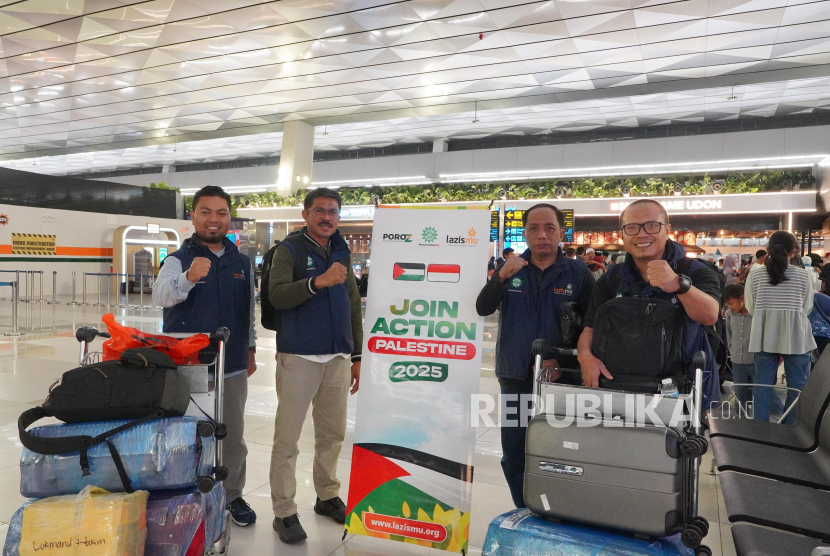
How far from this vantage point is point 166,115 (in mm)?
14664

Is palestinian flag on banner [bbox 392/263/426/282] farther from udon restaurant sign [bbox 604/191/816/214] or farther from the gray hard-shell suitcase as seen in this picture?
udon restaurant sign [bbox 604/191/816/214]

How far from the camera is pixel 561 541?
5.68ft

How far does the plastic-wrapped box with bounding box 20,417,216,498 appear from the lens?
1.89 meters

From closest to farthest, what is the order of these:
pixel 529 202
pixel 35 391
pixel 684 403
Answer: pixel 684 403 < pixel 35 391 < pixel 529 202

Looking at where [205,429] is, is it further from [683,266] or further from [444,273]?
[683,266]

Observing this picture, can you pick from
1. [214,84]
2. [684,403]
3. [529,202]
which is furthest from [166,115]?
[684,403]

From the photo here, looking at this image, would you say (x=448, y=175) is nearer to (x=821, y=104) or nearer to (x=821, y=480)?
(x=821, y=104)

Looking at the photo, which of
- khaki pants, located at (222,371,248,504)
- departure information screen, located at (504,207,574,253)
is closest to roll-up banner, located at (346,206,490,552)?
khaki pants, located at (222,371,248,504)

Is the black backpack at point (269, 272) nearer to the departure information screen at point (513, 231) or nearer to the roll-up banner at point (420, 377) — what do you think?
the roll-up banner at point (420, 377)

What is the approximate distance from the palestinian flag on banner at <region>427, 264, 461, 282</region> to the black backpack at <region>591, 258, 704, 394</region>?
0.63 meters

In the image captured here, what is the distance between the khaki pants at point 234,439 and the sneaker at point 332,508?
37 cm

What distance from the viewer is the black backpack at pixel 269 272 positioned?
256cm

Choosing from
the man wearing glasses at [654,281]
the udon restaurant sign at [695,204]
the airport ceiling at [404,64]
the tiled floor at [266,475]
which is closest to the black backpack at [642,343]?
the man wearing glasses at [654,281]

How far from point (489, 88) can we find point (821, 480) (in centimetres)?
1073
